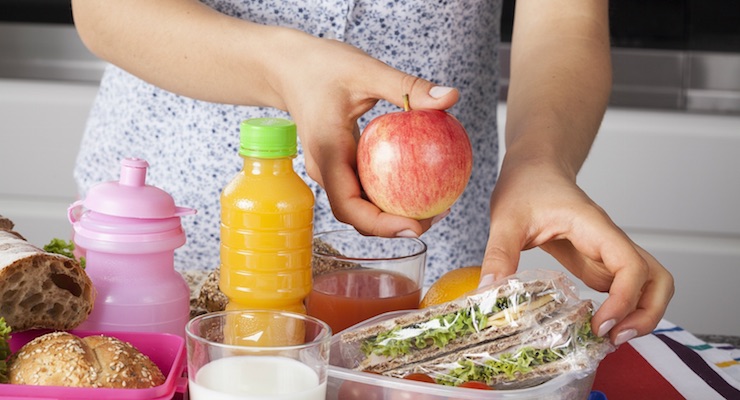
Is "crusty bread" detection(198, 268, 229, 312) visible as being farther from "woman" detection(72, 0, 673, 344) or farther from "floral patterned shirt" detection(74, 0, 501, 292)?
"floral patterned shirt" detection(74, 0, 501, 292)

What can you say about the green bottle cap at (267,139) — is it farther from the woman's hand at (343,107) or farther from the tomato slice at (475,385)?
the tomato slice at (475,385)

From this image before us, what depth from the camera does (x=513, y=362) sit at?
760 mm

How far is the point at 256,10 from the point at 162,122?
0.22 m

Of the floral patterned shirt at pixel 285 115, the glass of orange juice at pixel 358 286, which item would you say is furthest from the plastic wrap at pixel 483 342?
the floral patterned shirt at pixel 285 115

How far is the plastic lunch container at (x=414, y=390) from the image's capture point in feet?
2.40

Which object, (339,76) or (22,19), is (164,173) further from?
(22,19)

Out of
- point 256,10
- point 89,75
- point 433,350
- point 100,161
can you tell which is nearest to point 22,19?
point 89,75

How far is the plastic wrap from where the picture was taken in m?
0.76

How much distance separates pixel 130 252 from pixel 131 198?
4 centimetres

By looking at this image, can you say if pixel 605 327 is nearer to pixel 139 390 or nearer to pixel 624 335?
pixel 624 335

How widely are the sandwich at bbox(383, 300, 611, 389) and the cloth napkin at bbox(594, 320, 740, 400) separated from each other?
177 mm

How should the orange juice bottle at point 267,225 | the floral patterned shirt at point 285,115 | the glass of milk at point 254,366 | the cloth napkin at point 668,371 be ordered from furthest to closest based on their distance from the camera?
1. the floral patterned shirt at point 285,115
2. the cloth napkin at point 668,371
3. the orange juice bottle at point 267,225
4. the glass of milk at point 254,366

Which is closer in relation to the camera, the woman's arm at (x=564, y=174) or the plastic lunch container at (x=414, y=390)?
the plastic lunch container at (x=414, y=390)

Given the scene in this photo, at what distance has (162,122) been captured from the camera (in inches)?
55.0
